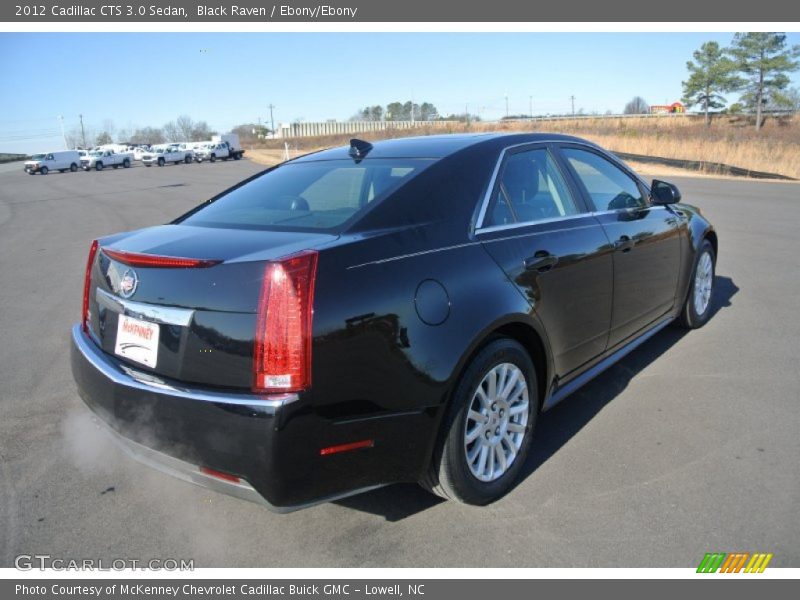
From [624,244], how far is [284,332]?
263cm

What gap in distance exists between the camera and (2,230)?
13.8m

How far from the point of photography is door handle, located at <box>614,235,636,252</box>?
3.99 meters

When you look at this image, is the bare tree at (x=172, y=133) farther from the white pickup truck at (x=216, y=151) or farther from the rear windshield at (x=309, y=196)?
the rear windshield at (x=309, y=196)

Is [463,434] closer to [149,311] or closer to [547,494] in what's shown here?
[547,494]

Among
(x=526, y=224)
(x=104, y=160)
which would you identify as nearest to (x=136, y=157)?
(x=104, y=160)

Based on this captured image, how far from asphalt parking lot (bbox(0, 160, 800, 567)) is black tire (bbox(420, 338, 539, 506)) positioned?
118 mm

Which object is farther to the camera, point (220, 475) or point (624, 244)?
point (624, 244)

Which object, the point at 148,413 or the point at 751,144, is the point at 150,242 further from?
the point at 751,144

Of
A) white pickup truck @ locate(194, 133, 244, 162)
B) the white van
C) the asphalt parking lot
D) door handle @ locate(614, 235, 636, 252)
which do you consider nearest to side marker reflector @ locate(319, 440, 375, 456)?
the asphalt parking lot

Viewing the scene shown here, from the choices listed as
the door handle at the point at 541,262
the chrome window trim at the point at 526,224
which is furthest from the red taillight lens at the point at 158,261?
the door handle at the point at 541,262

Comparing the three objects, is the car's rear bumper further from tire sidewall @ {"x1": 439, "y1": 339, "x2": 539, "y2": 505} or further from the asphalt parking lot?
the asphalt parking lot

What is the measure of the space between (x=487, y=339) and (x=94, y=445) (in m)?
2.41

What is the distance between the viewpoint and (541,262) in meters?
3.27

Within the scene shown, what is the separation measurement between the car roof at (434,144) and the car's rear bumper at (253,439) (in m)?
1.55
